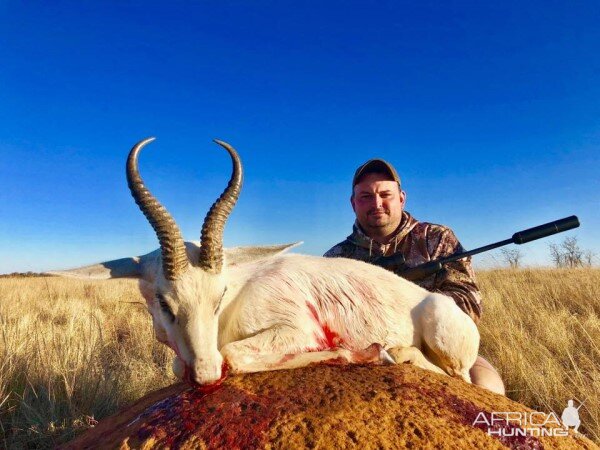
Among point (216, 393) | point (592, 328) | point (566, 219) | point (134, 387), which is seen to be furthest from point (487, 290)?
point (216, 393)

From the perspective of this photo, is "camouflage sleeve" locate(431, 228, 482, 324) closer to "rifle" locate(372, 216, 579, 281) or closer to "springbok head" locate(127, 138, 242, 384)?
"rifle" locate(372, 216, 579, 281)

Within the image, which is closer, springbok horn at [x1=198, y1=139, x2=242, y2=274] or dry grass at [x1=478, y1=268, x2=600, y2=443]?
springbok horn at [x1=198, y1=139, x2=242, y2=274]

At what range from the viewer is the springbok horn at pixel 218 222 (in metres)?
3.63

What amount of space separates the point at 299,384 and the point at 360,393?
34 cm

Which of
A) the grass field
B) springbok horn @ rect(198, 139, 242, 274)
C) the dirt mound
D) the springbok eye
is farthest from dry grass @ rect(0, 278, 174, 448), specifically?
the dirt mound

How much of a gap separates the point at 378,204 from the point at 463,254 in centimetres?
141

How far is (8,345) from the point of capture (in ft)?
19.4

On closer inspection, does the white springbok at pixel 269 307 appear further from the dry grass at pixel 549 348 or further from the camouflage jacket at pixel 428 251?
the dry grass at pixel 549 348

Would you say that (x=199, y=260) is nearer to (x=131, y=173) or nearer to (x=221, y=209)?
(x=221, y=209)

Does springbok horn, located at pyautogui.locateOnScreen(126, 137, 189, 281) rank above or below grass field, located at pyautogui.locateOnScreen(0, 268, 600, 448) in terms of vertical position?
above

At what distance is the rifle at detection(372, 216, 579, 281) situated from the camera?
19.4ft

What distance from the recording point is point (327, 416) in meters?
2.20

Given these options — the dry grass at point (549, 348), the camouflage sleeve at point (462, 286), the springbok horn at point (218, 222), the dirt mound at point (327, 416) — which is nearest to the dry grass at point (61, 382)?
the springbok horn at point (218, 222)

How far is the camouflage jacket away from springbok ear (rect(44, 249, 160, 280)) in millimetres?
3313
